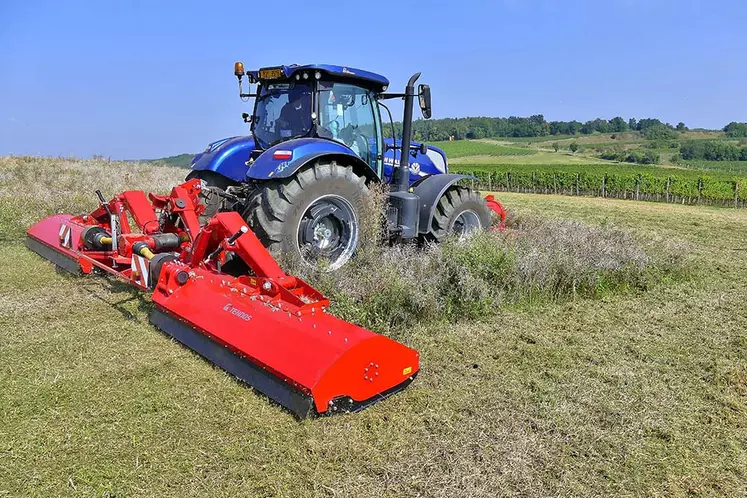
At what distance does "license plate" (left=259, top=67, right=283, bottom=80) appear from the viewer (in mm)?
5723

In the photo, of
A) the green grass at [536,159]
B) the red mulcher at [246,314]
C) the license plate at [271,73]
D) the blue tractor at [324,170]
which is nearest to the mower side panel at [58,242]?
the red mulcher at [246,314]

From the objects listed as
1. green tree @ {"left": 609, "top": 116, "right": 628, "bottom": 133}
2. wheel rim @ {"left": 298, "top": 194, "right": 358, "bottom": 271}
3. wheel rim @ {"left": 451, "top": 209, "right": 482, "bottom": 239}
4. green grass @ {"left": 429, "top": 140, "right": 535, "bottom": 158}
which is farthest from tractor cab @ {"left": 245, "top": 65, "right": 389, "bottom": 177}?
green tree @ {"left": 609, "top": 116, "right": 628, "bottom": 133}

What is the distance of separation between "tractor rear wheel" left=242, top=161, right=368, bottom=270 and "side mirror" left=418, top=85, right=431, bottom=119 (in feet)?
3.95

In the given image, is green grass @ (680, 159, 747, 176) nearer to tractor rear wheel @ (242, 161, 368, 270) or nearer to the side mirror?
the side mirror

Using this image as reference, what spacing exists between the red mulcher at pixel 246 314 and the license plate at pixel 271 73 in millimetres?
1617

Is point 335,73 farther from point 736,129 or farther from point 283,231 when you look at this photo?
point 736,129

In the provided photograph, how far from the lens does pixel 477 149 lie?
213 ft

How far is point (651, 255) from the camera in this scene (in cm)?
660

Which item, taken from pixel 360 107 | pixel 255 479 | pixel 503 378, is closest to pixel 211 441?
pixel 255 479

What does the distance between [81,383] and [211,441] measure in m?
1.16

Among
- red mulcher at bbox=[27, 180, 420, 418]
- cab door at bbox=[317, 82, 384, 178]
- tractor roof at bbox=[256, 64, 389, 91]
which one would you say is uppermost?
tractor roof at bbox=[256, 64, 389, 91]

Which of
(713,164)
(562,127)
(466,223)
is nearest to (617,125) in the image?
(562,127)

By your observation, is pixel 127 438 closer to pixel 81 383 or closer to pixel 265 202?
pixel 81 383

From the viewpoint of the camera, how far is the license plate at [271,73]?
5.72 m
